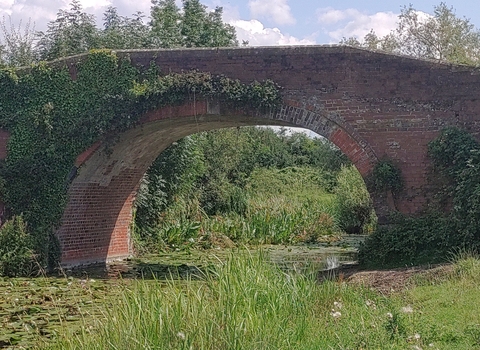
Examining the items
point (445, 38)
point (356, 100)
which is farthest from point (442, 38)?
point (356, 100)

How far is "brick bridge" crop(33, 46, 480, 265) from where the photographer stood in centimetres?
1320

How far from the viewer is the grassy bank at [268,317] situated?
574 cm

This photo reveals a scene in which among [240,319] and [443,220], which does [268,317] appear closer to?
[240,319]

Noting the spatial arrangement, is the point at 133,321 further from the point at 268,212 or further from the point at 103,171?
the point at 268,212

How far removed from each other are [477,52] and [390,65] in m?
13.0

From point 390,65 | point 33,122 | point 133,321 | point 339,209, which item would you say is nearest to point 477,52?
point 339,209

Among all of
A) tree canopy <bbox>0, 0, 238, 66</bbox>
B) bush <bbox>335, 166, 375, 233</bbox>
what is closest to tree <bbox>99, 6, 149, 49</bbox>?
tree canopy <bbox>0, 0, 238, 66</bbox>

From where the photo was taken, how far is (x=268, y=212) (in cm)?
2431

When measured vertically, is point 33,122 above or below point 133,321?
above

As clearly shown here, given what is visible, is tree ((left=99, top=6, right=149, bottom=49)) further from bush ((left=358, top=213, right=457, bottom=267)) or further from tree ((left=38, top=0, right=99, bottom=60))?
bush ((left=358, top=213, right=457, bottom=267))

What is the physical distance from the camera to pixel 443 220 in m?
12.4

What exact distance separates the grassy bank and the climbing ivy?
24.2 ft

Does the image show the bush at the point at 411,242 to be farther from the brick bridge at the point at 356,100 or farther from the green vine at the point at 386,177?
the green vine at the point at 386,177

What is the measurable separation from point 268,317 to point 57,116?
10.3 metres
